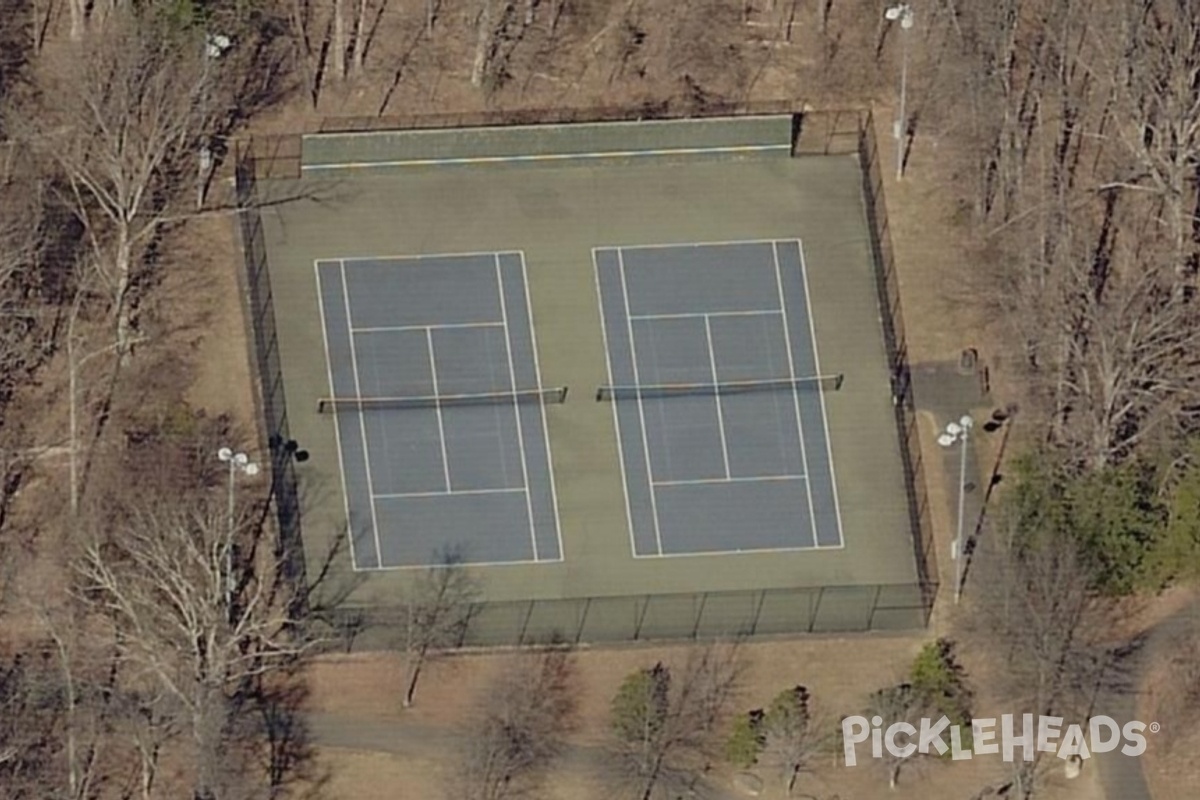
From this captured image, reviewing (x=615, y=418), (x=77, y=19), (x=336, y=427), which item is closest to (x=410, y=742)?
(x=336, y=427)

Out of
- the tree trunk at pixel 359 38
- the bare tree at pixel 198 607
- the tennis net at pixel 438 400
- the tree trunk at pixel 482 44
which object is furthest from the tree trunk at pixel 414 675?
the tree trunk at pixel 359 38

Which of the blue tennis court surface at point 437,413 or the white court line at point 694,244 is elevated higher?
the white court line at point 694,244

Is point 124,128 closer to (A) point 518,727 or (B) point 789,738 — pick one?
(A) point 518,727

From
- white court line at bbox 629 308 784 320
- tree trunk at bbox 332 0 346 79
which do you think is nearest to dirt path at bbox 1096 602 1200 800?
white court line at bbox 629 308 784 320

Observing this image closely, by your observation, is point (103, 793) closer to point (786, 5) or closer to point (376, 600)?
point (376, 600)

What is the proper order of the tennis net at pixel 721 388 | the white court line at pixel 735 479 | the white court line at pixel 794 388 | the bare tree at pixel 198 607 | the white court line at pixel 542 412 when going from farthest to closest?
the tennis net at pixel 721 388
the white court line at pixel 735 479
the white court line at pixel 794 388
the white court line at pixel 542 412
the bare tree at pixel 198 607

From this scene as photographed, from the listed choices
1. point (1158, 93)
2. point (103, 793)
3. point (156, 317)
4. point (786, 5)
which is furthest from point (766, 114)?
point (103, 793)

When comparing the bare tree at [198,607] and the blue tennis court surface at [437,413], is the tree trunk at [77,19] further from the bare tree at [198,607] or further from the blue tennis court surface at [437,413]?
the bare tree at [198,607]
